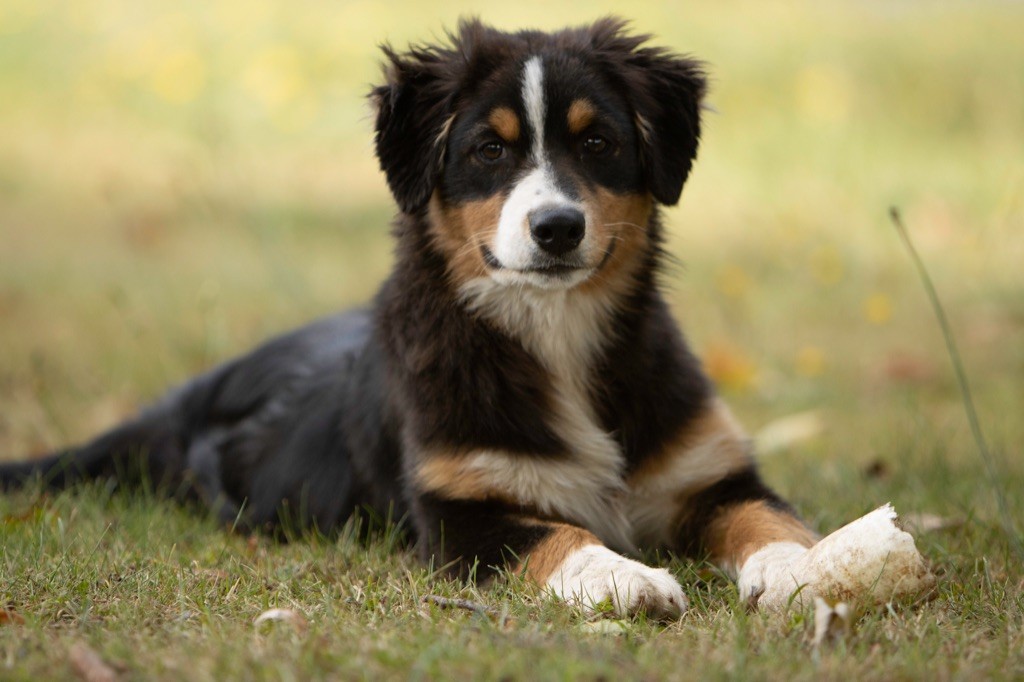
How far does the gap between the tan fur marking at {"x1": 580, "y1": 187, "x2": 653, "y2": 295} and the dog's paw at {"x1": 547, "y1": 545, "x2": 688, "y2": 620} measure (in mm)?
1067

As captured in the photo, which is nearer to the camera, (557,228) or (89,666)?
(89,666)

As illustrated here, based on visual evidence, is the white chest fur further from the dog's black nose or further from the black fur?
the dog's black nose

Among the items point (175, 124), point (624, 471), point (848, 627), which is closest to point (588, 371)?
point (624, 471)

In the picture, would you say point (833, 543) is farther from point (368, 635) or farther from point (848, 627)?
point (368, 635)

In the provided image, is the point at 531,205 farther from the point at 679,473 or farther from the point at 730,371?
the point at 730,371

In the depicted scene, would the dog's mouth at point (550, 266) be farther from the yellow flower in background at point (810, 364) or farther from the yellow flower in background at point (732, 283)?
the yellow flower in background at point (732, 283)

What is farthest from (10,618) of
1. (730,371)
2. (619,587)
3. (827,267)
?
(827,267)

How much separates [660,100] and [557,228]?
0.76 meters

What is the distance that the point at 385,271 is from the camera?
9406 mm

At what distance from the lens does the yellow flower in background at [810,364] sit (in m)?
6.79

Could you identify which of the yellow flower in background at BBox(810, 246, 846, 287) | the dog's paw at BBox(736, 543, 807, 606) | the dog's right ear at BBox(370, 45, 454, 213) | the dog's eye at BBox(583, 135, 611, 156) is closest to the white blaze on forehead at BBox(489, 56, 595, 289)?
the dog's eye at BBox(583, 135, 611, 156)

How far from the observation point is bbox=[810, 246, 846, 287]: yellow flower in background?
821cm

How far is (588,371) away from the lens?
4.01 m

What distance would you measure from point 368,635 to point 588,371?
4.75 ft
